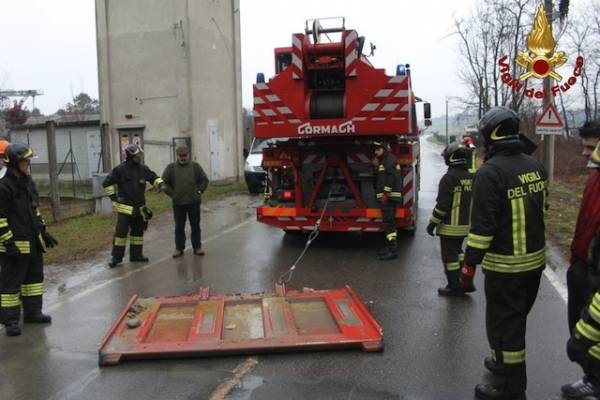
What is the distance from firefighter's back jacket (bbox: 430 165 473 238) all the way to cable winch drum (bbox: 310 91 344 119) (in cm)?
244

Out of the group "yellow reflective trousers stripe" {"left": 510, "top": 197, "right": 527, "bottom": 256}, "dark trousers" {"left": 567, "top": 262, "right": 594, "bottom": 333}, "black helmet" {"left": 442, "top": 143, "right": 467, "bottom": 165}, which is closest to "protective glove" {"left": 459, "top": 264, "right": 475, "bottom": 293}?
"yellow reflective trousers stripe" {"left": 510, "top": 197, "right": 527, "bottom": 256}

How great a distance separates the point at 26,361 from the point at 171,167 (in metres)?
4.71

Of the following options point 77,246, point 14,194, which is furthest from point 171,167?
point 14,194

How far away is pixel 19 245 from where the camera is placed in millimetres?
5488

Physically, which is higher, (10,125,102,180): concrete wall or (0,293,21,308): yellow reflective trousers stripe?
(10,125,102,180): concrete wall

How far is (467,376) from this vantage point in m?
4.15

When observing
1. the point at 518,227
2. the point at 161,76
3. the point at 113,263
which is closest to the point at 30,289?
the point at 113,263

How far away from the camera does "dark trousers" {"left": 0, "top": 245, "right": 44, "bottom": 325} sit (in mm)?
5414

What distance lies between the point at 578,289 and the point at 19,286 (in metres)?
5.00

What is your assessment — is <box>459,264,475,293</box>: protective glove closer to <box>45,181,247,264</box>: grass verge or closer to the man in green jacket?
the man in green jacket

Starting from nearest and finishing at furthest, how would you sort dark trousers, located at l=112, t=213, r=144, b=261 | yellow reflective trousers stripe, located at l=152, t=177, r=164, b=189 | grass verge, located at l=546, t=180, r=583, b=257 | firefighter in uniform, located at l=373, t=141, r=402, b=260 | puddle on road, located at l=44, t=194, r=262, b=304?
puddle on road, located at l=44, t=194, r=262, b=304 < firefighter in uniform, located at l=373, t=141, r=402, b=260 < dark trousers, located at l=112, t=213, r=144, b=261 < yellow reflective trousers stripe, located at l=152, t=177, r=164, b=189 < grass verge, located at l=546, t=180, r=583, b=257

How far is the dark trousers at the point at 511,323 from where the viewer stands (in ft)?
11.9

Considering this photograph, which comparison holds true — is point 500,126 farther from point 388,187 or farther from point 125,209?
point 125,209

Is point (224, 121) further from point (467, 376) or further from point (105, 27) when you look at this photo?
point (467, 376)
